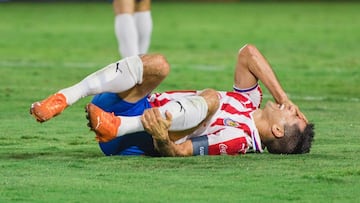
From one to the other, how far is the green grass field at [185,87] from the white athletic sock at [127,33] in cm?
56

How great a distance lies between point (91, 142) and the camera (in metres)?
7.69

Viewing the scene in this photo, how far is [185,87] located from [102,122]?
4.92 meters

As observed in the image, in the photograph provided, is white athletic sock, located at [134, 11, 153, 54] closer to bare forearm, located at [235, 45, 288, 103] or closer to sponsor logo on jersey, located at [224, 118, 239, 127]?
bare forearm, located at [235, 45, 288, 103]

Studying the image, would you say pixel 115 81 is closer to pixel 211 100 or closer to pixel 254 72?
pixel 211 100

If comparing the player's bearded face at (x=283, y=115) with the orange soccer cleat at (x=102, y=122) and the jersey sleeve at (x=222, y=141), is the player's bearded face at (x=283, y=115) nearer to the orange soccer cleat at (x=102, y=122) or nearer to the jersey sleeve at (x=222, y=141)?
the jersey sleeve at (x=222, y=141)

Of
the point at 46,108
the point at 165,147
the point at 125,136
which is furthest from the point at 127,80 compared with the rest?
the point at 46,108

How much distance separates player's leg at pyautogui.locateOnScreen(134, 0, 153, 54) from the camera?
1220cm

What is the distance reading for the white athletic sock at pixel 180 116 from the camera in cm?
651

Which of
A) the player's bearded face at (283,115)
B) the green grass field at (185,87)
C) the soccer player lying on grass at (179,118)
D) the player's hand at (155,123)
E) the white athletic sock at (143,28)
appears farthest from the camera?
the white athletic sock at (143,28)

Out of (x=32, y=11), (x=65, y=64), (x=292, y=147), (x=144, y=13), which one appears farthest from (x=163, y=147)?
(x=32, y=11)

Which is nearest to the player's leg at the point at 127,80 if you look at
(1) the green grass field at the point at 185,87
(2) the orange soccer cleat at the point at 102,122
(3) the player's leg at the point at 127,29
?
(2) the orange soccer cleat at the point at 102,122

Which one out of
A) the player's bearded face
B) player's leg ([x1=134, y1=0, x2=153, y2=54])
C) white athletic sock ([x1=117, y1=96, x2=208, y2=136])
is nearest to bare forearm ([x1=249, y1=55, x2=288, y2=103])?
the player's bearded face

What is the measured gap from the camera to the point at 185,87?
1124 cm

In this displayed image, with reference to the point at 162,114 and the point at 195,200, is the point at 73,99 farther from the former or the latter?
the point at 195,200
